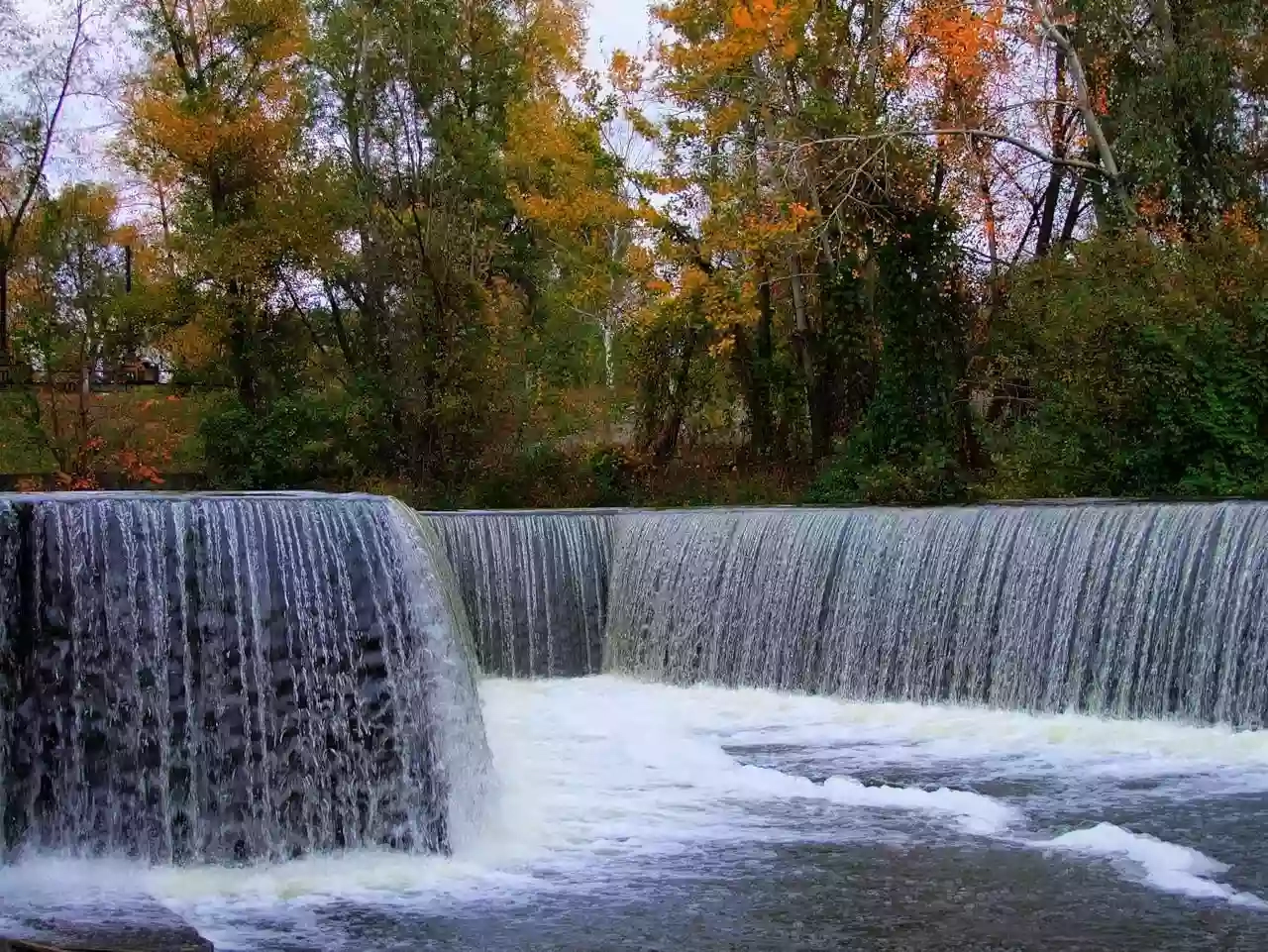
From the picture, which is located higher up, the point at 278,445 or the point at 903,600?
the point at 278,445

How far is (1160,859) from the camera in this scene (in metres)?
6.33

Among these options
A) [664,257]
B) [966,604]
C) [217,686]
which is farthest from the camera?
[664,257]

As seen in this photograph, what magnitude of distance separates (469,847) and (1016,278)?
12.3 meters

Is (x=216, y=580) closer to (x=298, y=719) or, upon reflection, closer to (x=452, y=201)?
(x=298, y=719)

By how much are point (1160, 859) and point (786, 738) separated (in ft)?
11.7

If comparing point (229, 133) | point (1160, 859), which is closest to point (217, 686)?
point (1160, 859)

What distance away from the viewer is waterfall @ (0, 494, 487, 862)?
6480 millimetres

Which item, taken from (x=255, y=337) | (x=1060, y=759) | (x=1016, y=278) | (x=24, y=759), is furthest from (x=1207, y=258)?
(x=255, y=337)

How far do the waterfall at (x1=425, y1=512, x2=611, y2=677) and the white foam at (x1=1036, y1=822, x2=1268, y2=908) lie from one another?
22.7ft

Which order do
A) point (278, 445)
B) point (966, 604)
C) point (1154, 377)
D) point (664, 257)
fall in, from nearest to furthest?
1. point (966, 604)
2. point (1154, 377)
3. point (664, 257)
4. point (278, 445)

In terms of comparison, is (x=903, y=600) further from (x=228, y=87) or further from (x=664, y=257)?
(x=228, y=87)

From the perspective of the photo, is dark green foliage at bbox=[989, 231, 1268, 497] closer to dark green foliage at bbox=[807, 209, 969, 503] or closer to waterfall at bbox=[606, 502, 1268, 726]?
dark green foliage at bbox=[807, 209, 969, 503]

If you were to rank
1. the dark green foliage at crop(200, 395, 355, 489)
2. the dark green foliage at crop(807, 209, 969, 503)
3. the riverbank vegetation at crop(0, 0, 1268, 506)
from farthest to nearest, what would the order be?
the dark green foliage at crop(200, 395, 355, 489) → the dark green foliage at crop(807, 209, 969, 503) → the riverbank vegetation at crop(0, 0, 1268, 506)

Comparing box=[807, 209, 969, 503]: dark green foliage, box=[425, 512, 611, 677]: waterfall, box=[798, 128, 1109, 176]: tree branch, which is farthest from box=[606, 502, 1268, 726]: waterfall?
box=[798, 128, 1109, 176]: tree branch
